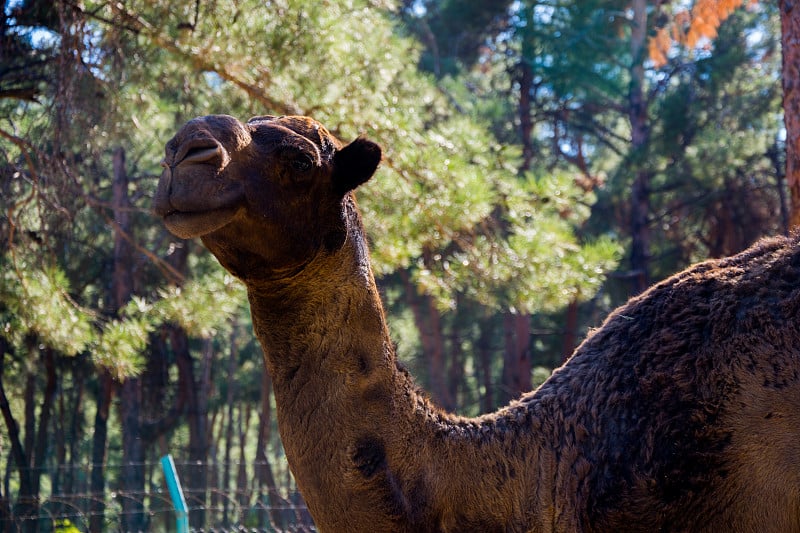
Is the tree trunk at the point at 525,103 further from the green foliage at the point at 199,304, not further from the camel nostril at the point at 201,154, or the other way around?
the camel nostril at the point at 201,154

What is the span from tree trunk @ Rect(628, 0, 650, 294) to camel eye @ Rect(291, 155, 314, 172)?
18061mm

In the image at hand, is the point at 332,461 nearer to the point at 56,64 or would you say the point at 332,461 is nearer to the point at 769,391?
the point at 769,391

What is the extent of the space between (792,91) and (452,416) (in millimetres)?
4703

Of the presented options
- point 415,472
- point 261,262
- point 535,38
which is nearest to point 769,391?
point 415,472

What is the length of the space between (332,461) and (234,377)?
31657mm

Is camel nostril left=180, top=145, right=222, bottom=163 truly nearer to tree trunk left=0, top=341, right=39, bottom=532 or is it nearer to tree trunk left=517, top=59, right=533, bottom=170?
tree trunk left=0, top=341, right=39, bottom=532

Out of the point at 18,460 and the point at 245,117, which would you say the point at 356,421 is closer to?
the point at 245,117

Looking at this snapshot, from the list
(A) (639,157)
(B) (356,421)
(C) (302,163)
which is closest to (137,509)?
(A) (639,157)

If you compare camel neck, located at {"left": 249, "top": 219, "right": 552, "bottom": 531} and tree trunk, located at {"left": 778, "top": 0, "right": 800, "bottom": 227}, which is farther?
tree trunk, located at {"left": 778, "top": 0, "right": 800, "bottom": 227}

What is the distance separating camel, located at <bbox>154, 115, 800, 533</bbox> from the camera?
3271 millimetres

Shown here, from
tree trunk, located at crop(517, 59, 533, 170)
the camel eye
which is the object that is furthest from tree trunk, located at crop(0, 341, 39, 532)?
tree trunk, located at crop(517, 59, 533, 170)

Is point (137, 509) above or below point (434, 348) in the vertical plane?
below

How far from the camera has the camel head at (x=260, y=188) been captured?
3.08 metres

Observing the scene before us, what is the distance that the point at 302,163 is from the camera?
11.5 ft
